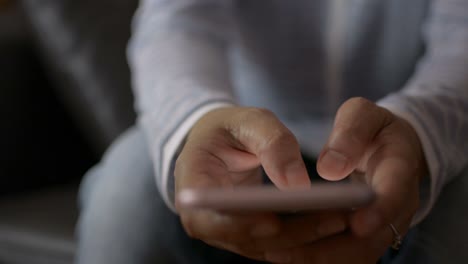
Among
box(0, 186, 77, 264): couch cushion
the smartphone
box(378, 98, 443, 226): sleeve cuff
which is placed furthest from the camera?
box(0, 186, 77, 264): couch cushion

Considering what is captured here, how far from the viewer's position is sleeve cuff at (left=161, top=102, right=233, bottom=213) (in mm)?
420

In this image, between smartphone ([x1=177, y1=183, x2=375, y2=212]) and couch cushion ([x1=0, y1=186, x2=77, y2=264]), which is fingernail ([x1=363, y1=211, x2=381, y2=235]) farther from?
couch cushion ([x1=0, y1=186, x2=77, y2=264])

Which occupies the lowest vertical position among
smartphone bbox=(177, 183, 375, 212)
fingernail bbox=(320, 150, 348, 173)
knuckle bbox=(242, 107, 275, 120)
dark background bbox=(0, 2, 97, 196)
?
dark background bbox=(0, 2, 97, 196)

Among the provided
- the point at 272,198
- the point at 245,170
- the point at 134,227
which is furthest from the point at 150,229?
the point at 272,198

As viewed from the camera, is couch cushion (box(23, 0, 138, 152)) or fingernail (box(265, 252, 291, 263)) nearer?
fingernail (box(265, 252, 291, 263))

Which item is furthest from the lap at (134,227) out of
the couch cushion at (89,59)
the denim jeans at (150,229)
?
the couch cushion at (89,59)

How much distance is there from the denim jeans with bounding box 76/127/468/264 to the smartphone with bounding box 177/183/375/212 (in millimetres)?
143

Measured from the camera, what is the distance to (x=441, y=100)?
421 mm

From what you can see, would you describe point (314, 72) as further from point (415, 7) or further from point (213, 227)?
point (213, 227)

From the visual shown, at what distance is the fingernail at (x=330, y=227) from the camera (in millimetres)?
312

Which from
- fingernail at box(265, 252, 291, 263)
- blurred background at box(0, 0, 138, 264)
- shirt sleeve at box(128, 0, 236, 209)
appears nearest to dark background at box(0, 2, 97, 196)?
blurred background at box(0, 0, 138, 264)

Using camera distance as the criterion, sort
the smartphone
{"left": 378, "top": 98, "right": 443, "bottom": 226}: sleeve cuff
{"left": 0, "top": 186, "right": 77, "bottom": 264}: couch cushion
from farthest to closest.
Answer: {"left": 0, "top": 186, "right": 77, "bottom": 264}: couch cushion < {"left": 378, "top": 98, "right": 443, "bottom": 226}: sleeve cuff < the smartphone

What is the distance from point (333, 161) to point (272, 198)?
0.27 feet

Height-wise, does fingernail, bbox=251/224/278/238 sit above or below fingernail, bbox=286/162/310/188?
below
